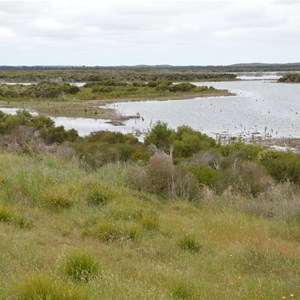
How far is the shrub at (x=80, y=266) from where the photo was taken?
17.1 ft

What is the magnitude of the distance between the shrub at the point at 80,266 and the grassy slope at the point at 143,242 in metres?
0.09

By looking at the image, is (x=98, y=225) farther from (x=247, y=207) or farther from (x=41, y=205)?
(x=247, y=207)

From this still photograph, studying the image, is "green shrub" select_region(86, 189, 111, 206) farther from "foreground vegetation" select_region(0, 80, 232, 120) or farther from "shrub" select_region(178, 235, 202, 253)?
"foreground vegetation" select_region(0, 80, 232, 120)

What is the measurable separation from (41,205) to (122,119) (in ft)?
104

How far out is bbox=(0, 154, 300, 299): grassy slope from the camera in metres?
5.07

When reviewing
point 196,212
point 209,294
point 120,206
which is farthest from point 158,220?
point 209,294

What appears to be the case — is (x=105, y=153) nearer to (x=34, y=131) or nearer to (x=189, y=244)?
(x=34, y=131)

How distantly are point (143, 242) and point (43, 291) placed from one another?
2.72 m

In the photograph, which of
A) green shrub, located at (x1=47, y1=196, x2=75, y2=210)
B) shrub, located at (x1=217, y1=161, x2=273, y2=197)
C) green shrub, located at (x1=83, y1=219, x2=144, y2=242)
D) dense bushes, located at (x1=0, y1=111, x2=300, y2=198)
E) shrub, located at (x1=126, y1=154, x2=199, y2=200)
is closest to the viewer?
green shrub, located at (x1=83, y1=219, x2=144, y2=242)

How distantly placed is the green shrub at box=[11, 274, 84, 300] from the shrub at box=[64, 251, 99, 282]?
0.77 metres

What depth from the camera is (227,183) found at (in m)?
11.8

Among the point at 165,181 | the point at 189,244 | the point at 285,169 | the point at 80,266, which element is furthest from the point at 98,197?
the point at 285,169

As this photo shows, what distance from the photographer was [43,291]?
431 cm

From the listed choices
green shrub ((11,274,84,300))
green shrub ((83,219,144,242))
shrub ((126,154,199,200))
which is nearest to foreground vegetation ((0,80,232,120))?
shrub ((126,154,199,200))
